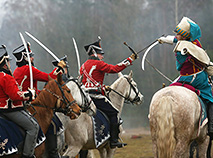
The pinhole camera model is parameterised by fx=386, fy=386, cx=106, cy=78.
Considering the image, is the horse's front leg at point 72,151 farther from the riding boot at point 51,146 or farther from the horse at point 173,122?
the horse at point 173,122

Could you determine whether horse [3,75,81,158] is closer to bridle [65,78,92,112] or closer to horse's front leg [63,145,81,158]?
bridle [65,78,92,112]

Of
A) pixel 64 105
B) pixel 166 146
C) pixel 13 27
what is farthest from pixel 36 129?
pixel 13 27

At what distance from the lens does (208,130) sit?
5859 mm

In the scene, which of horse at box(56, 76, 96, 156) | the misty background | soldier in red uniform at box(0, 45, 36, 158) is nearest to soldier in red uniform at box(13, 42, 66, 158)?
horse at box(56, 76, 96, 156)

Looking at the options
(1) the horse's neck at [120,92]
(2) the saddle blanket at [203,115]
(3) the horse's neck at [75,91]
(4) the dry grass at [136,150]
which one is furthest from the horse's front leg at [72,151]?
(4) the dry grass at [136,150]

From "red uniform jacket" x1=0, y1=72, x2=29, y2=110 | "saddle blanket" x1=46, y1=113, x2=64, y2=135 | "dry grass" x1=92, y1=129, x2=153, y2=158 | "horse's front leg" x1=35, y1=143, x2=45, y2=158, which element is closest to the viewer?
"red uniform jacket" x1=0, y1=72, x2=29, y2=110

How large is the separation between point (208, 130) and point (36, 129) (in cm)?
263

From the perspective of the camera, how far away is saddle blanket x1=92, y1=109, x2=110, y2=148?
22.2ft

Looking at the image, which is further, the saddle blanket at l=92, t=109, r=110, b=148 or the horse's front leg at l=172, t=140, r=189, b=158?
the saddle blanket at l=92, t=109, r=110, b=148

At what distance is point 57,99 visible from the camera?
5.40 meters

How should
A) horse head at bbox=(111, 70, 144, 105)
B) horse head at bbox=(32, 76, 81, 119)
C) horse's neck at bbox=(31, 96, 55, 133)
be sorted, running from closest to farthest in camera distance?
horse's neck at bbox=(31, 96, 55, 133)
horse head at bbox=(32, 76, 81, 119)
horse head at bbox=(111, 70, 144, 105)

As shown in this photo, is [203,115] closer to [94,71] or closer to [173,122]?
[173,122]

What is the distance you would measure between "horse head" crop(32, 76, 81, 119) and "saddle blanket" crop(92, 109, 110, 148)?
130 centimetres

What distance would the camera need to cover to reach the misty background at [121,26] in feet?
62.9
